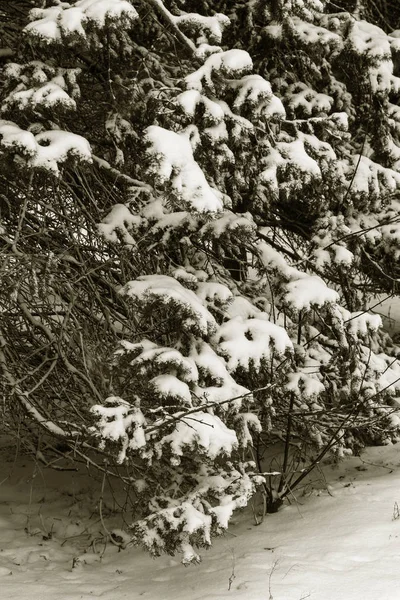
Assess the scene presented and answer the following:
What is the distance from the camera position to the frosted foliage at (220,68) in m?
3.97

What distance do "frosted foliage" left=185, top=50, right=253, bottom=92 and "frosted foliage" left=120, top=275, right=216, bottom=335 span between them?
1177 mm

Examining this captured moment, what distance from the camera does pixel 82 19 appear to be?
12.8 feet

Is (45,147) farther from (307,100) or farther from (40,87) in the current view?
(307,100)

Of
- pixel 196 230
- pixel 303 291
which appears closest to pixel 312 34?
pixel 196 230

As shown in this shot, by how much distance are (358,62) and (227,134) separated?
6.25 ft

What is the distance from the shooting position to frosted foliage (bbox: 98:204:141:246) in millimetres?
4586

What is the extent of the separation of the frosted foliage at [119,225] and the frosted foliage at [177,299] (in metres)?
0.56

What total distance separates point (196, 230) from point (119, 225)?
0.52m

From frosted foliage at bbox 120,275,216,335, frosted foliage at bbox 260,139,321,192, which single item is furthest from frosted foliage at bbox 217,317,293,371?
frosted foliage at bbox 260,139,321,192

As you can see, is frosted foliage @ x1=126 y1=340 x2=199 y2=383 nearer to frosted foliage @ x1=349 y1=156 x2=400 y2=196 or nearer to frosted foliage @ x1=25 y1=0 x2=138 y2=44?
frosted foliage @ x1=25 y1=0 x2=138 y2=44

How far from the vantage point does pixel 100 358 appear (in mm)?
5121

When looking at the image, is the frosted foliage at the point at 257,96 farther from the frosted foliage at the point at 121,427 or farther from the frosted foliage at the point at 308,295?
the frosted foliage at the point at 121,427

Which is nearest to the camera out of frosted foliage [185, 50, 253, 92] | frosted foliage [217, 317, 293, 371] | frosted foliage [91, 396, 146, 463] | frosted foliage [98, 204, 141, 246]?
frosted foliage [91, 396, 146, 463]

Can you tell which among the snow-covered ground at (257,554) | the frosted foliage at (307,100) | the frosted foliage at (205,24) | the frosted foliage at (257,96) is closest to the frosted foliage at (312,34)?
the frosted foliage at (307,100)
